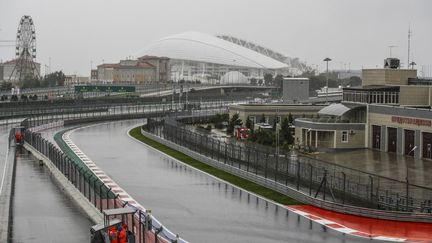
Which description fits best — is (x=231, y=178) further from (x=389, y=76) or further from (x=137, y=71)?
(x=137, y=71)

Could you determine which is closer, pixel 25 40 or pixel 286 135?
pixel 286 135

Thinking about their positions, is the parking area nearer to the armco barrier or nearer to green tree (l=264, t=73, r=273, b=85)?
the armco barrier

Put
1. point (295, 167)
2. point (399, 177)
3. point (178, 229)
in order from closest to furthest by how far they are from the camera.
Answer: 1. point (178, 229)
2. point (295, 167)
3. point (399, 177)

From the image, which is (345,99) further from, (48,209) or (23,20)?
(23,20)

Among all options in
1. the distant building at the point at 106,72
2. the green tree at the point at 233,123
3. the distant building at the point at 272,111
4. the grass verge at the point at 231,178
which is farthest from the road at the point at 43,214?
the distant building at the point at 106,72

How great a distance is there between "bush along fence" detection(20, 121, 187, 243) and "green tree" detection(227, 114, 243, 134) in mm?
21081

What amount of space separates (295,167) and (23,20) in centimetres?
8404

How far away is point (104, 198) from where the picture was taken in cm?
2127

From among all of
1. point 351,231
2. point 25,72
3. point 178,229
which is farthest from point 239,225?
point 25,72

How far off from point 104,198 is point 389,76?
3458 cm

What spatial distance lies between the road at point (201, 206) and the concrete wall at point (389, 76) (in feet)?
64.5

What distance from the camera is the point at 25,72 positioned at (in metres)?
122

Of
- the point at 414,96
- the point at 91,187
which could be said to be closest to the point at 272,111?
the point at 414,96

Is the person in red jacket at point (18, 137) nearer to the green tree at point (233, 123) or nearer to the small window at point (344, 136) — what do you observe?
the green tree at point (233, 123)
